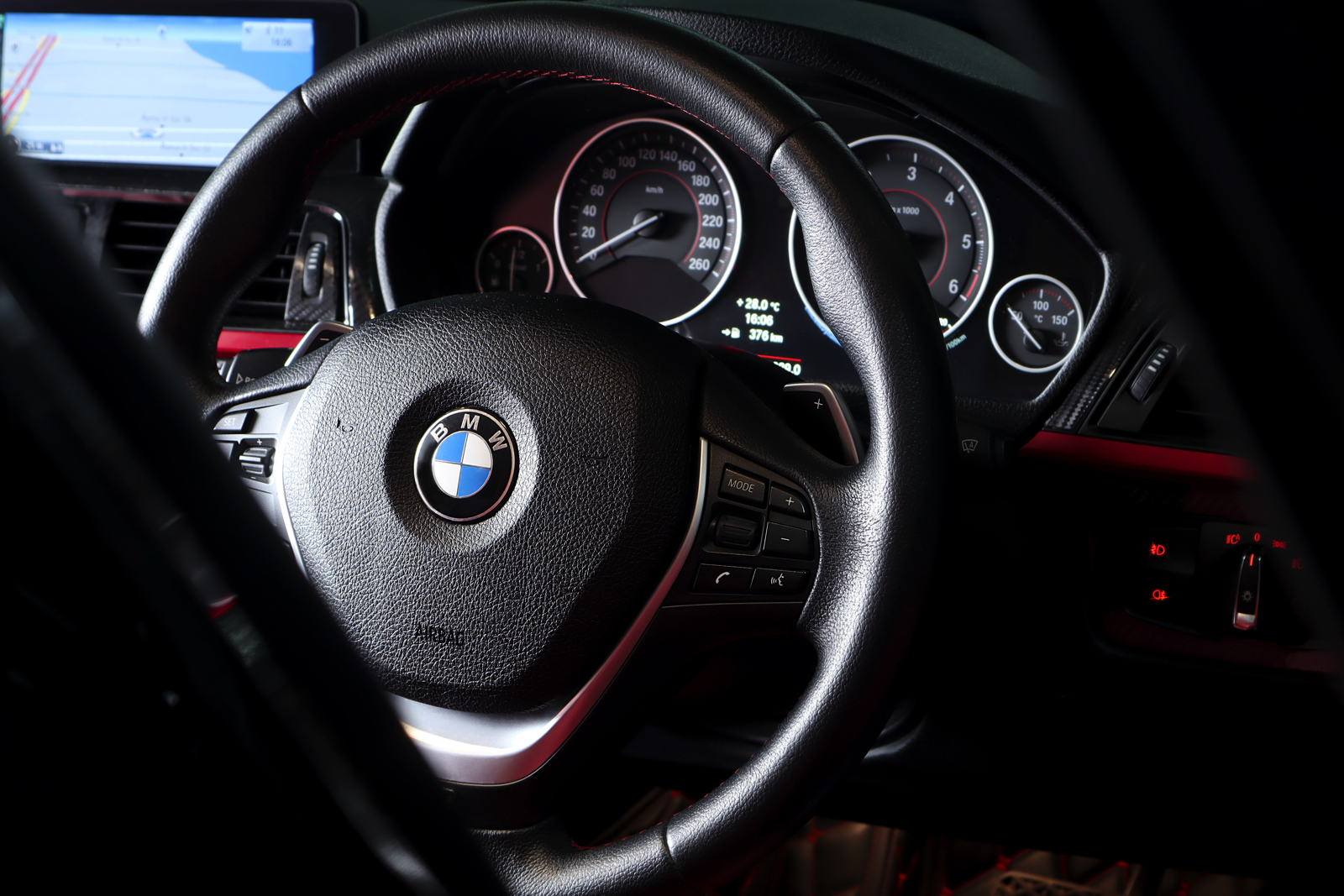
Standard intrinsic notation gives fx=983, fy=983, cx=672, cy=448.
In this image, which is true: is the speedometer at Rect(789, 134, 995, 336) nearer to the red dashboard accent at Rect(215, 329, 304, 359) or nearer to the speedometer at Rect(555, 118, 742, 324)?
the speedometer at Rect(555, 118, 742, 324)

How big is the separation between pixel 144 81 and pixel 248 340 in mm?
510

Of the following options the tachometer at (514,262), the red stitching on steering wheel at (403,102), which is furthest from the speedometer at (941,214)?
the red stitching on steering wheel at (403,102)

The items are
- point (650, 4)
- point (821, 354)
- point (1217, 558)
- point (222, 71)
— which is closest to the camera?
point (1217, 558)

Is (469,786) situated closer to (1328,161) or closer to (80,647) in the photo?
(80,647)

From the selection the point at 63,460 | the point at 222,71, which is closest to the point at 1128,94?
the point at 63,460

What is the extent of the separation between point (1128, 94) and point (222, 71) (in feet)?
5.33

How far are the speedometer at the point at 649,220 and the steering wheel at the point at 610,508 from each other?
2.43ft

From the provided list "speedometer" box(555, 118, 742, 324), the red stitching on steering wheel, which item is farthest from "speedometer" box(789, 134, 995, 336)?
the red stitching on steering wheel

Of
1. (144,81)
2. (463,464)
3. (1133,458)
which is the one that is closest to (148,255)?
(144,81)

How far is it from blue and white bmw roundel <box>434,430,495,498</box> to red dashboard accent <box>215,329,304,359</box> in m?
0.86

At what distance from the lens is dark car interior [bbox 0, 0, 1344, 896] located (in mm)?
276

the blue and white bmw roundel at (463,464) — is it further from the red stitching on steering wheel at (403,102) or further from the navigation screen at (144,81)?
the navigation screen at (144,81)

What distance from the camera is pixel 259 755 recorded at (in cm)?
29

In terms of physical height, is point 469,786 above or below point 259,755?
below
